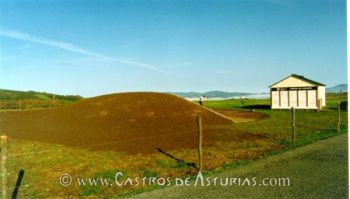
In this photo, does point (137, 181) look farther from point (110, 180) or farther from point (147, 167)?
point (147, 167)

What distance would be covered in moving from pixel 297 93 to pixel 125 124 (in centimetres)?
2456

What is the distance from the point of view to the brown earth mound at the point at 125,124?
19031mm

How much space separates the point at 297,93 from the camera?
144ft

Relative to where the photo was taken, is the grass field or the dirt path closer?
the dirt path

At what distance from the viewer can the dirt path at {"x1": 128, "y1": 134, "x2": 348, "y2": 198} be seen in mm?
8719

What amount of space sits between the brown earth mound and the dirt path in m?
4.41

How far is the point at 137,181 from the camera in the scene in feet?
35.5

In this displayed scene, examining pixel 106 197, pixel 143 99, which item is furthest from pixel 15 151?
pixel 143 99

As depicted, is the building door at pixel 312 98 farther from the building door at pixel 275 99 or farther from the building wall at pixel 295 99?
the building door at pixel 275 99

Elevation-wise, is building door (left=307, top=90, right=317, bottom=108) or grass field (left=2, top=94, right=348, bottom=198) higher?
building door (left=307, top=90, right=317, bottom=108)

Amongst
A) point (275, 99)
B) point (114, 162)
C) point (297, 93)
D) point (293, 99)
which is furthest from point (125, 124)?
point (297, 93)

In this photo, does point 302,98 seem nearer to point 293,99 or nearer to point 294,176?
point 293,99

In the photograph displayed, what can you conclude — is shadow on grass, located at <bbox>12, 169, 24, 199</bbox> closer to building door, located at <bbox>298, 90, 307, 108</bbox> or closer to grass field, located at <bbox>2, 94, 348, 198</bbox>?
grass field, located at <bbox>2, 94, 348, 198</bbox>

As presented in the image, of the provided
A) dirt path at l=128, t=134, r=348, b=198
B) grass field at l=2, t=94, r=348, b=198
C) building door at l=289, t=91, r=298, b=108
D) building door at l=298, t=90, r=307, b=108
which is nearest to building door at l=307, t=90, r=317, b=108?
building door at l=298, t=90, r=307, b=108
